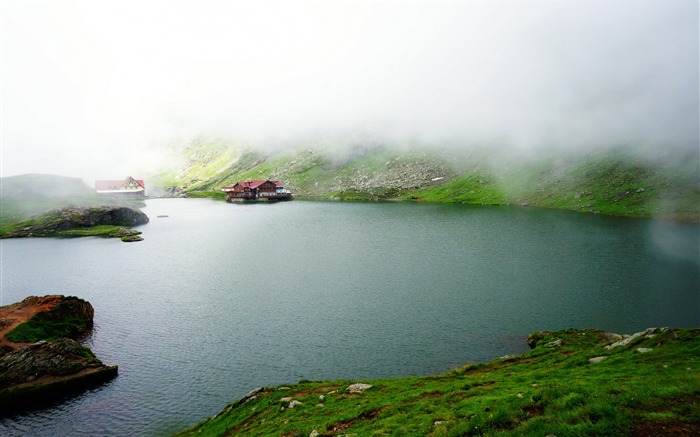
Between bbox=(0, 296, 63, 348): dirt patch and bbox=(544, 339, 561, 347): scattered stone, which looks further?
bbox=(0, 296, 63, 348): dirt patch

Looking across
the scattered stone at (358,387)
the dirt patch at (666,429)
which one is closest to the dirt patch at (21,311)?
the scattered stone at (358,387)

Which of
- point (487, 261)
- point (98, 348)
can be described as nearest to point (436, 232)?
point (487, 261)

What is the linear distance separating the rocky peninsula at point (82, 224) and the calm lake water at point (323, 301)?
2842cm

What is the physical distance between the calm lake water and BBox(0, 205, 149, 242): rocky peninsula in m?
28.4

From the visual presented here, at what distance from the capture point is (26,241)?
469 ft

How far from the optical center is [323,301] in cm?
6644

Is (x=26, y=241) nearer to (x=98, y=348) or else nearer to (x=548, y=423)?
(x=98, y=348)

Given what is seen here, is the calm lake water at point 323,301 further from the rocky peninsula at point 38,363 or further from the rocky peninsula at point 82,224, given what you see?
the rocky peninsula at point 82,224

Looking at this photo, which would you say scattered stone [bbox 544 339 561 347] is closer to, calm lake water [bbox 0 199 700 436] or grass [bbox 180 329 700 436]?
grass [bbox 180 329 700 436]

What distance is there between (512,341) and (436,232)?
3250 inches

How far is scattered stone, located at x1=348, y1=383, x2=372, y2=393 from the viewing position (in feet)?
113

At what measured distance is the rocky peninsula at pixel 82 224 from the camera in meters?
155

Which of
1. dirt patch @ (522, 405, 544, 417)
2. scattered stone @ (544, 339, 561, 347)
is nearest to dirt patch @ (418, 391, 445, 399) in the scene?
dirt patch @ (522, 405, 544, 417)

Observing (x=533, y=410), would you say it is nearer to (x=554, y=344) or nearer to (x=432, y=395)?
(x=432, y=395)
